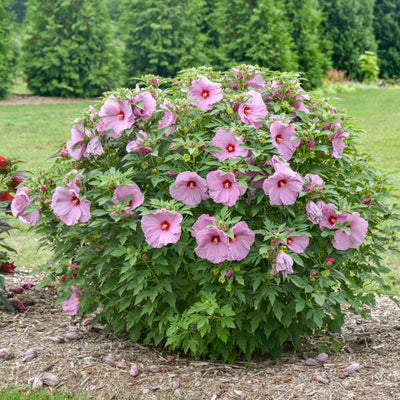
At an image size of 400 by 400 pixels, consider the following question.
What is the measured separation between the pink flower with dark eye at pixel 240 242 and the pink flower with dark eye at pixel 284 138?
1.34 feet

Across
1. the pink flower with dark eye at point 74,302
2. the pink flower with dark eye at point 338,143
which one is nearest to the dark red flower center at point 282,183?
the pink flower with dark eye at point 338,143

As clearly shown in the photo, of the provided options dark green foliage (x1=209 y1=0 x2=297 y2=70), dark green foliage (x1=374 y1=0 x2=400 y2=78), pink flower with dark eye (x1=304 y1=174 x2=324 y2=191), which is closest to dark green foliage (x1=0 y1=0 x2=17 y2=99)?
dark green foliage (x1=209 y1=0 x2=297 y2=70)

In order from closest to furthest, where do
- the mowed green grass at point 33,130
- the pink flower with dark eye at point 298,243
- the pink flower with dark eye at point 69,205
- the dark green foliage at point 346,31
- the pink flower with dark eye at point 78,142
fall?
the pink flower with dark eye at point 298,243 → the pink flower with dark eye at point 69,205 → the pink flower with dark eye at point 78,142 → the mowed green grass at point 33,130 → the dark green foliage at point 346,31

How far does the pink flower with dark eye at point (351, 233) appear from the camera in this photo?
2781 mm

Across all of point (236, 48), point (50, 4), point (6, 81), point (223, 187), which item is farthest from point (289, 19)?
point (223, 187)

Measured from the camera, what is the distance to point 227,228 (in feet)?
8.57

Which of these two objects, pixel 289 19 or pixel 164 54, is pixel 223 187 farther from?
pixel 289 19

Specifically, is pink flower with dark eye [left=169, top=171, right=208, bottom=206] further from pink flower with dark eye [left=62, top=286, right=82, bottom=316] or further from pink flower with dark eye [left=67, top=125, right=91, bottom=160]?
pink flower with dark eye [left=62, top=286, right=82, bottom=316]

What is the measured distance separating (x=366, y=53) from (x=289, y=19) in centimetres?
424

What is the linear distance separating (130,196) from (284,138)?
0.76m

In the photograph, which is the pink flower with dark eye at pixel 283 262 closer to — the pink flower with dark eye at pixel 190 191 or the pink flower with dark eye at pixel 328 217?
the pink flower with dark eye at pixel 328 217

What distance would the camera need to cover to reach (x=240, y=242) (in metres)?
2.64

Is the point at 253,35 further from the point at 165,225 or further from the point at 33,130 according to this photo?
the point at 165,225

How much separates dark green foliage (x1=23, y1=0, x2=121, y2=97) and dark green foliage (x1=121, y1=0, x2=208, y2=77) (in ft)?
Answer: 1.62
